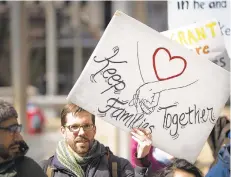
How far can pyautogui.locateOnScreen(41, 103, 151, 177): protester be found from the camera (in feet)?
9.09

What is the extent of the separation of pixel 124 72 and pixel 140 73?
0.08 metres

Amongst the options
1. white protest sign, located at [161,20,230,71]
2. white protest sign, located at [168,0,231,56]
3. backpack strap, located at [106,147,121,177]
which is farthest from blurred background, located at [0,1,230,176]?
backpack strap, located at [106,147,121,177]

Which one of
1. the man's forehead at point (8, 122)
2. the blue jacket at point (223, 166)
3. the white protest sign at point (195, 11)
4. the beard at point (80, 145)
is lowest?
the blue jacket at point (223, 166)

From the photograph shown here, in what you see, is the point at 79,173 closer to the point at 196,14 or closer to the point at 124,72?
the point at 124,72

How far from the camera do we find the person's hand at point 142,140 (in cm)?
271

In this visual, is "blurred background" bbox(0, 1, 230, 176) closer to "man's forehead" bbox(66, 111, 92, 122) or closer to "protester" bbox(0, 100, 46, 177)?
"man's forehead" bbox(66, 111, 92, 122)

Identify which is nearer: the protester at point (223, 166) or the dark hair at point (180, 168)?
the dark hair at point (180, 168)

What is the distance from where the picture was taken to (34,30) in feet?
74.2

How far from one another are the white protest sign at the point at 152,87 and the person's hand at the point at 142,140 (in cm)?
4

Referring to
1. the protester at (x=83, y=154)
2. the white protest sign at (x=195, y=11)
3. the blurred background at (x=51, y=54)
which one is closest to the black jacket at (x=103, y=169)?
the protester at (x=83, y=154)

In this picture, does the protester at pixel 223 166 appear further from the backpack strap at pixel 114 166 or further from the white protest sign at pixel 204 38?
the white protest sign at pixel 204 38

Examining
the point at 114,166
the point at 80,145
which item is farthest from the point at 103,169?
the point at 80,145

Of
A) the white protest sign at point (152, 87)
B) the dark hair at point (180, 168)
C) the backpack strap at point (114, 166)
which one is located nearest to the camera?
the dark hair at point (180, 168)

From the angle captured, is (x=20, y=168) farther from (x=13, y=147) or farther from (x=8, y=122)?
(x=8, y=122)
